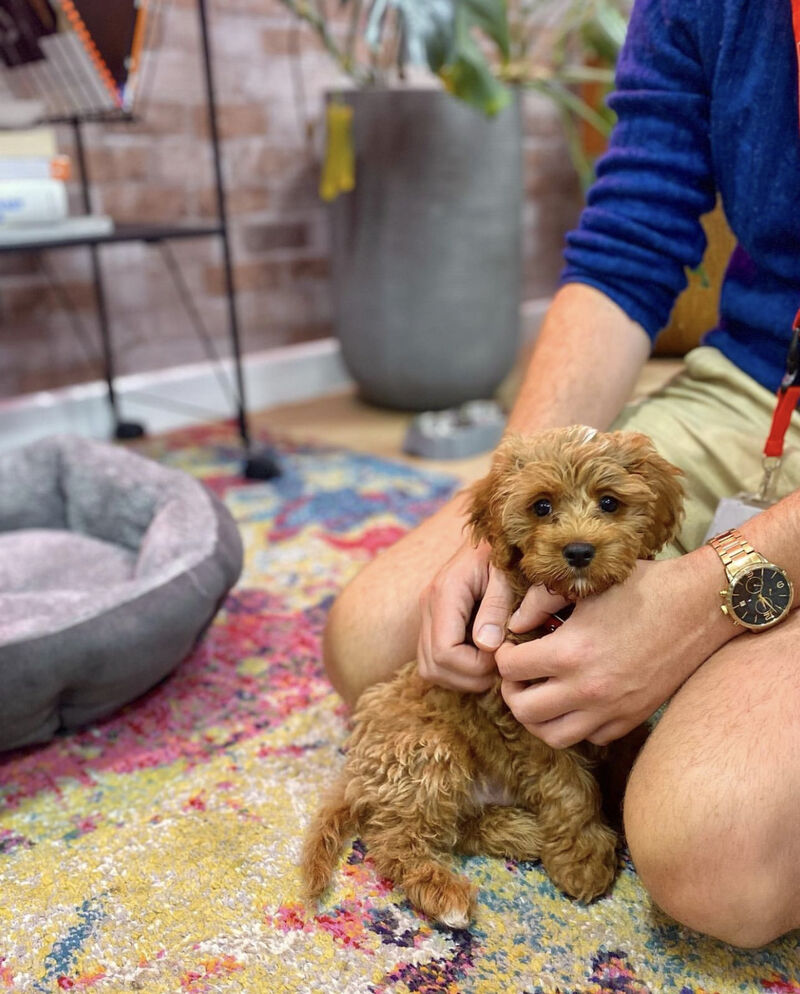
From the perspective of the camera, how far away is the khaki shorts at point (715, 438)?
3.25 feet

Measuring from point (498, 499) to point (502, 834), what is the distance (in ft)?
1.09

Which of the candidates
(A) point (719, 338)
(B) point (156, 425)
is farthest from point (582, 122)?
(A) point (719, 338)

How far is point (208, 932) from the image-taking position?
84cm

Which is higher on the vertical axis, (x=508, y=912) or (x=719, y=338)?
(x=719, y=338)

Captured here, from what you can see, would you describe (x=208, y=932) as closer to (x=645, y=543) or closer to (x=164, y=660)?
(x=164, y=660)

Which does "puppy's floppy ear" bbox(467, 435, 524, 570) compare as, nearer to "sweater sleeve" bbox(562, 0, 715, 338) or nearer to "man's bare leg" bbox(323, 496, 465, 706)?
"man's bare leg" bbox(323, 496, 465, 706)

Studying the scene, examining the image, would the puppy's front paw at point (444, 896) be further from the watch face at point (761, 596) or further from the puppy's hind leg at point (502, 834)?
the watch face at point (761, 596)

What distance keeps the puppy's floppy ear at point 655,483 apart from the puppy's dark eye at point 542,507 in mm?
76

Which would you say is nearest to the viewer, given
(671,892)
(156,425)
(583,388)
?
(671,892)

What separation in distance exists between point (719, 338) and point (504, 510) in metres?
0.47

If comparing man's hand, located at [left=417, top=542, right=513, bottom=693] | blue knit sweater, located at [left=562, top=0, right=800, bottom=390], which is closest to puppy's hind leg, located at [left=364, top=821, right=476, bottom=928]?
man's hand, located at [left=417, top=542, right=513, bottom=693]

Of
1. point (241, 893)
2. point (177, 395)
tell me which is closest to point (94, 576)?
point (241, 893)

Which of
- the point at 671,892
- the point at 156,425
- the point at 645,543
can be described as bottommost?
the point at 156,425

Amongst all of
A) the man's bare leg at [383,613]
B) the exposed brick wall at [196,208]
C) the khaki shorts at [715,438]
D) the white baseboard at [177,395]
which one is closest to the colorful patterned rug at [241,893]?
the man's bare leg at [383,613]
